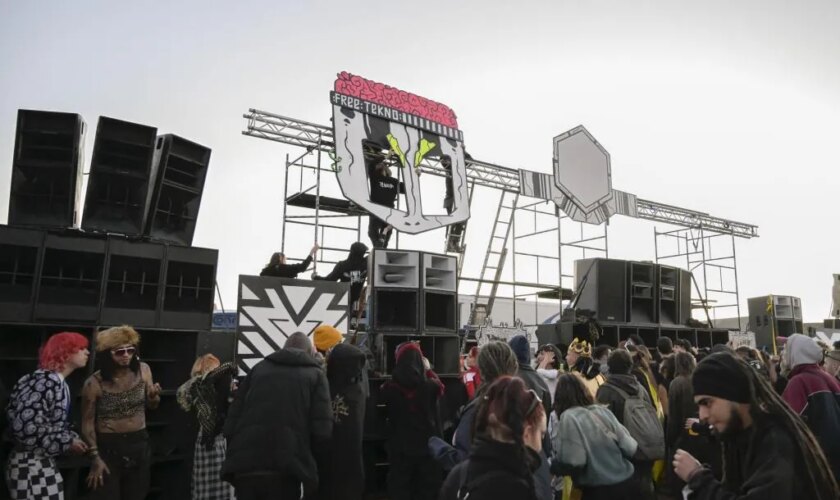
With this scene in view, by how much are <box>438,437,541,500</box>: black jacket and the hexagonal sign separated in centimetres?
1086

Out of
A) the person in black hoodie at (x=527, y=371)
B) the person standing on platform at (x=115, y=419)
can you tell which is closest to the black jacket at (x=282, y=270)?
the person standing on platform at (x=115, y=419)

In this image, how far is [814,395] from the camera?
10.6ft

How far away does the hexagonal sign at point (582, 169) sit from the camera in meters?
12.5

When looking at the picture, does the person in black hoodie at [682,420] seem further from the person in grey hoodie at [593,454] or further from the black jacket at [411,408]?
the black jacket at [411,408]

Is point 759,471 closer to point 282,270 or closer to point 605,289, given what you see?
point 282,270

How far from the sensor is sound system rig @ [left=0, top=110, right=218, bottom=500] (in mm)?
4504

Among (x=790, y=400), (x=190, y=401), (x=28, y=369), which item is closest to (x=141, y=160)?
(x=28, y=369)

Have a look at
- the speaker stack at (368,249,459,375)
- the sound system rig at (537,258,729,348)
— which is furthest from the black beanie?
the sound system rig at (537,258,729,348)

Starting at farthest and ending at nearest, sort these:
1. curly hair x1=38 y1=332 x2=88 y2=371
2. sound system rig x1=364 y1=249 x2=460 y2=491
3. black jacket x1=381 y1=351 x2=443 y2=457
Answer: sound system rig x1=364 y1=249 x2=460 y2=491
black jacket x1=381 y1=351 x2=443 y2=457
curly hair x1=38 y1=332 x2=88 y2=371

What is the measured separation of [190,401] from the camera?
166 inches

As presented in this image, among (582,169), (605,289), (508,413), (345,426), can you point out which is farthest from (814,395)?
(582,169)

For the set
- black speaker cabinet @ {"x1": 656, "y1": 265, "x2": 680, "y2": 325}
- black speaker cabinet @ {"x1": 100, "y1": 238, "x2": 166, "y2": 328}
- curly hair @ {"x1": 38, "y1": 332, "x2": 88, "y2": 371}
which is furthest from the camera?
black speaker cabinet @ {"x1": 656, "y1": 265, "x2": 680, "y2": 325}

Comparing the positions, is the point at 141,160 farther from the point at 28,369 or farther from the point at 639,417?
the point at 639,417

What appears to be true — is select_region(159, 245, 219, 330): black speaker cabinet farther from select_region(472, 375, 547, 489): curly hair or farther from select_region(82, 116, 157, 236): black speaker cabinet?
select_region(472, 375, 547, 489): curly hair
